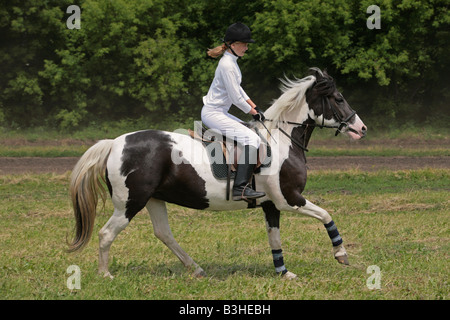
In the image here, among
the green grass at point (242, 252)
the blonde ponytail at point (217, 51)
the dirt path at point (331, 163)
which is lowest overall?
the dirt path at point (331, 163)

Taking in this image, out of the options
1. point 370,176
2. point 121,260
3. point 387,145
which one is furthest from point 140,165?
point 387,145

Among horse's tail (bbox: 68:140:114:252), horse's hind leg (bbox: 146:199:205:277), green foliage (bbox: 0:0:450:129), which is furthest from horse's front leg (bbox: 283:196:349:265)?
green foliage (bbox: 0:0:450:129)

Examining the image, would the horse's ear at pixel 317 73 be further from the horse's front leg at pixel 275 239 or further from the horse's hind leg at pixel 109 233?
the horse's hind leg at pixel 109 233

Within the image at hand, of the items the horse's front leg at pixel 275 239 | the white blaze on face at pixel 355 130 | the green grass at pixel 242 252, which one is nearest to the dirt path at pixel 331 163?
the green grass at pixel 242 252

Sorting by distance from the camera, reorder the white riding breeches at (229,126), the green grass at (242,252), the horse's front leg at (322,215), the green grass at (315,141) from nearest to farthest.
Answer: the green grass at (242,252)
the white riding breeches at (229,126)
the horse's front leg at (322,215)
the green grass at (315,141)

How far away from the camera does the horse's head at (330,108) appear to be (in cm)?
794

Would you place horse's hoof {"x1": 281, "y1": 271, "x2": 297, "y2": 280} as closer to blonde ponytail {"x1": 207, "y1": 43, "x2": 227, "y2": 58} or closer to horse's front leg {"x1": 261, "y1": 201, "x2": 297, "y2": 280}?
horse's front leg {"x1": 261, "y1": 201, "x2": 297, "y2": 280}

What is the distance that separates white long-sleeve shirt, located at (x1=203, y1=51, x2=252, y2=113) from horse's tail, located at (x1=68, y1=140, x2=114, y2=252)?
1.36 meters

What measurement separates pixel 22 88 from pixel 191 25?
27.2 feet

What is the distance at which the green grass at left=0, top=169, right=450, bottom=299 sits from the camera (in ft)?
22.2

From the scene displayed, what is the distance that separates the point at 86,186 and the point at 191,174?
1256mm

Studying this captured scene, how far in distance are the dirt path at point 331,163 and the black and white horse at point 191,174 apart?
10.2 metres

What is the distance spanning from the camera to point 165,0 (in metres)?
31.4
